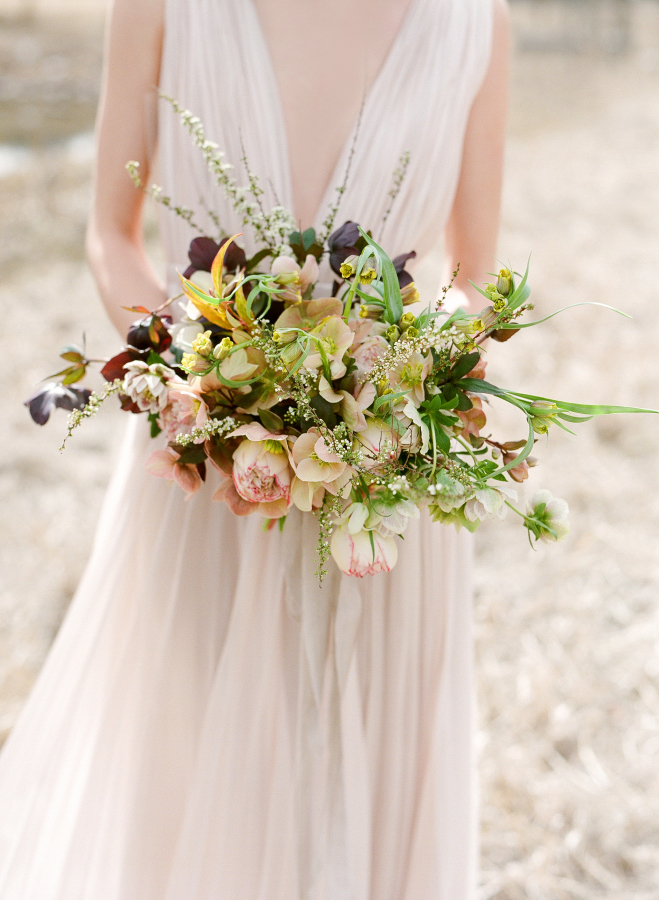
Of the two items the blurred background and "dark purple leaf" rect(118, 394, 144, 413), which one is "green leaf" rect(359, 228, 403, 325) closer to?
"dark purple leaf" rect(118, 394, 144, 413)

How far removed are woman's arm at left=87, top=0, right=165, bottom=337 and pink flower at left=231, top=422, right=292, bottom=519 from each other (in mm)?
418

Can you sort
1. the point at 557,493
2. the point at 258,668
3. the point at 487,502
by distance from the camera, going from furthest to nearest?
1. the point at 557,493
2. the point at 258,668
3. the point at 487,502

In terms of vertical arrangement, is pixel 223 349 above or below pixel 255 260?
below

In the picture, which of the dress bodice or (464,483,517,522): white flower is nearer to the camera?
(464,483,517,522): white flower

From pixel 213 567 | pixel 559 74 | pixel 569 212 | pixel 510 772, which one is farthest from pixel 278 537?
pixel 559 74

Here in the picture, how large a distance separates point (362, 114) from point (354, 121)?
14 mm

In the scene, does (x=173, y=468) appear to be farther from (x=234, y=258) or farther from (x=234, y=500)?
(x=234, y=258)

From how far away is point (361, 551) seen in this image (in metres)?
0.73

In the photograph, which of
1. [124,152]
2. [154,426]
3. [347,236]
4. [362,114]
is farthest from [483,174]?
[154,426]

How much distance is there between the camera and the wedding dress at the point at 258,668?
1.05m

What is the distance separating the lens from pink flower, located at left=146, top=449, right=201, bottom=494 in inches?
31.8

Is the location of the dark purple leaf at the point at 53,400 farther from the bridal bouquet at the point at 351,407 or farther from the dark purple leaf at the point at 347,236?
the dark purple leaf at the point at 347,236

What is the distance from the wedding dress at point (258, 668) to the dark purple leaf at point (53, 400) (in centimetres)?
26

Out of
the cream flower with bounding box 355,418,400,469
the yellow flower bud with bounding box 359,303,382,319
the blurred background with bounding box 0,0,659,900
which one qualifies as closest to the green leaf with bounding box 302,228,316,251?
the yellow flower bud with bounding box 359,303,382,319
